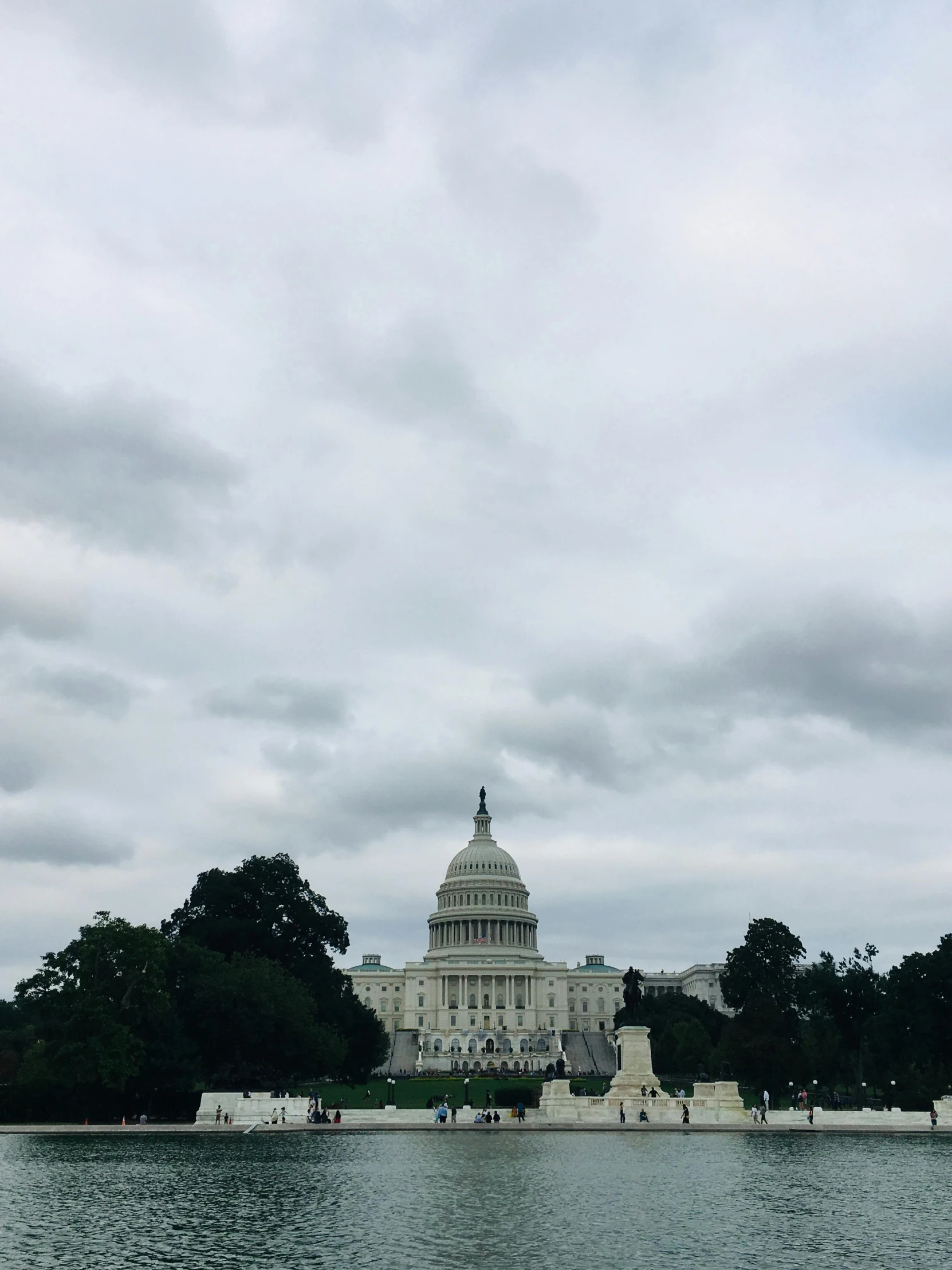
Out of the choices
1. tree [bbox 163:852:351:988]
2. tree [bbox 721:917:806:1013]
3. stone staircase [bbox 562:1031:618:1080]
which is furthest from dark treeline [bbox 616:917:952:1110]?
stone staircase [bbox 562:1031:618:1080]

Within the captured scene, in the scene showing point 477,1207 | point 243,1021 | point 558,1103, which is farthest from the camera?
point 243,1021

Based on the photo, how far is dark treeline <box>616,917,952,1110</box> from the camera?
263ft

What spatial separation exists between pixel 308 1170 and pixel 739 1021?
184ft

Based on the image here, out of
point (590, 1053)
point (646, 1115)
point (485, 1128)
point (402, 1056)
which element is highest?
point (590, 1053)

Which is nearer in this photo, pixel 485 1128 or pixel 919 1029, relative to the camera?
pixel 485 1128

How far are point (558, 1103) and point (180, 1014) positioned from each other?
22.2 meters

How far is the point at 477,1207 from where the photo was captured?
29188 mm

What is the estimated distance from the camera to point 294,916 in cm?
10169

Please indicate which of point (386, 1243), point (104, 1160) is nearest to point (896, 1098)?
point (104, 1160)

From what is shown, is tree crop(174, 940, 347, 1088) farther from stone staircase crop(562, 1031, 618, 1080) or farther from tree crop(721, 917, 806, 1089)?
stone staircase crop(562, 1031, 618, 1080)

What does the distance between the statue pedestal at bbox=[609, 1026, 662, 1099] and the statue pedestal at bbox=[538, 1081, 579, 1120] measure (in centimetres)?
249

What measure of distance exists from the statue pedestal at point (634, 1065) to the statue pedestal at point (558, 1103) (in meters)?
2.49

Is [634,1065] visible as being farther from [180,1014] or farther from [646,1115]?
[180,1014]

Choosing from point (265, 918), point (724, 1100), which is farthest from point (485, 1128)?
point (265, 918)
